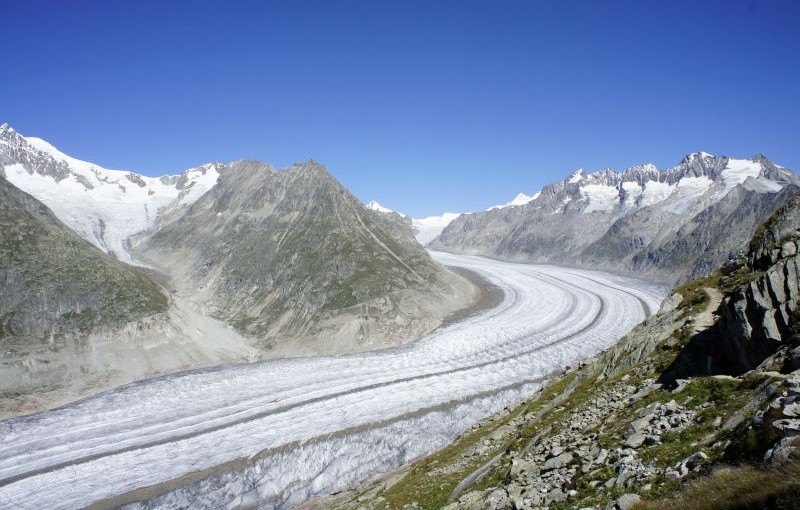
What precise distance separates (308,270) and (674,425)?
303 ft

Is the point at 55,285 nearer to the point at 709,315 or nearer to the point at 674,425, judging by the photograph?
the point at 709,315

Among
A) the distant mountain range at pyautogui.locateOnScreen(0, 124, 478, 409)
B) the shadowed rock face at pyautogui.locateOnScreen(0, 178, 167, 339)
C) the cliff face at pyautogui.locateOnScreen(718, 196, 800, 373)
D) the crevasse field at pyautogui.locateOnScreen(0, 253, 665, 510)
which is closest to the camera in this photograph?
the cliff face at pyautogui.locateOnScreen(718, 196, 800, 373)

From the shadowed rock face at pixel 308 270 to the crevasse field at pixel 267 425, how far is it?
40.0 ft

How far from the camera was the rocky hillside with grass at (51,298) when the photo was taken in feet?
210

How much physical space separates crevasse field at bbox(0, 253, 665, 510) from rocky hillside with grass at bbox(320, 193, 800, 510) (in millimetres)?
16185

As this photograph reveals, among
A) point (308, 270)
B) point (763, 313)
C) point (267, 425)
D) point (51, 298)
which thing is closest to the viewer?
point (763, 313)

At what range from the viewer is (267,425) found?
52.6m

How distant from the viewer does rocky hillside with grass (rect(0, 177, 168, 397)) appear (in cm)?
6394

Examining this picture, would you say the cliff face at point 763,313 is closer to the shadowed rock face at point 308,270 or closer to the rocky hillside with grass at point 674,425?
the rocky hillside with grass at point 674,425

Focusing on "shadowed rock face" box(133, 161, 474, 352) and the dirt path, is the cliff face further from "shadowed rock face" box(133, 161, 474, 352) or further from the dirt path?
"shadowed rock face" box(133, 161, 474, 352)

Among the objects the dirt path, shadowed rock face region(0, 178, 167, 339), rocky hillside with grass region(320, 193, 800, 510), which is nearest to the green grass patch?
rocky hillside with grass region(320, 193, 800, 510)

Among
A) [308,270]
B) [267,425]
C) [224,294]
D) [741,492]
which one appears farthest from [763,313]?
[224,294]

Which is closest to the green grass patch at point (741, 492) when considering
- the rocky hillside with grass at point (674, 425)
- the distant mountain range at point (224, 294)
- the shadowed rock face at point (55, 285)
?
the rocky hillside with grass at point (674, 425)

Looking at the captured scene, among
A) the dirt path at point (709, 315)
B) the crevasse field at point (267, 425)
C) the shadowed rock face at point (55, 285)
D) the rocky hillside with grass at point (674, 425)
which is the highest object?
the shadowed rock face at point (55, 285)
